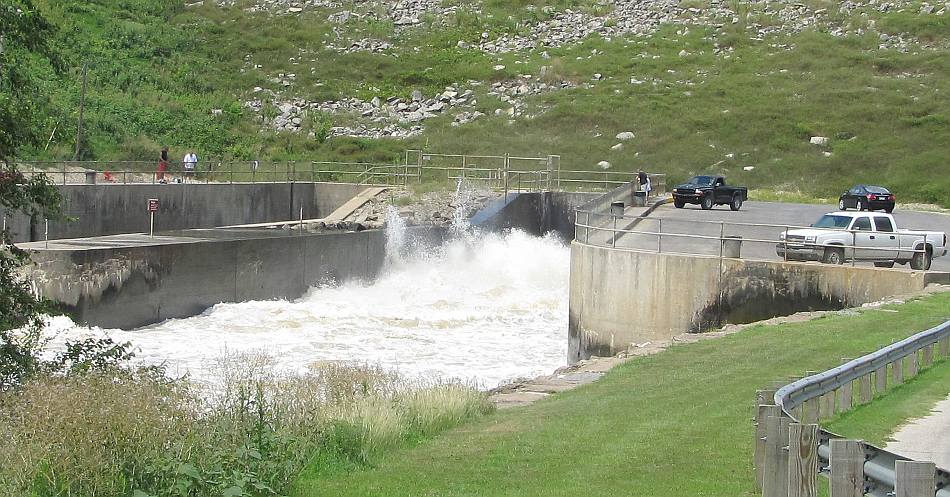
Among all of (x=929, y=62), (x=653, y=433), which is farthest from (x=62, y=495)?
(x=929, y=62)

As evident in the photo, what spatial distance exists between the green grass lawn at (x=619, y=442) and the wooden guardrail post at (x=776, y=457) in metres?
1.53

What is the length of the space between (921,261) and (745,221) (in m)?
18.4

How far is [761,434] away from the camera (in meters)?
10.9

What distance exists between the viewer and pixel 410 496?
39.6 feet

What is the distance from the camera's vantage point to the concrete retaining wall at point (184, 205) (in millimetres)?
46469

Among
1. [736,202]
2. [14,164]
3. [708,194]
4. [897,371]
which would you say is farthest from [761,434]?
[736,202]

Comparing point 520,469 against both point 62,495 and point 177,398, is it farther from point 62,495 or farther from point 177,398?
point 62,495

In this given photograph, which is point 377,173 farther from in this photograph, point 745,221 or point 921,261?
point 921,261

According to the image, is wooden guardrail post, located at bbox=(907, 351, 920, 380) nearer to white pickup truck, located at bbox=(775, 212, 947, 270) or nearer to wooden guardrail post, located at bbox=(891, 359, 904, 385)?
wooden guardrail post, located at bbox=(891, 359, 904, 385)

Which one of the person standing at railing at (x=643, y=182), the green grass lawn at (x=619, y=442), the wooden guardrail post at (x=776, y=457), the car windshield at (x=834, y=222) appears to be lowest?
the green grass lawn at (x=619, y=442)

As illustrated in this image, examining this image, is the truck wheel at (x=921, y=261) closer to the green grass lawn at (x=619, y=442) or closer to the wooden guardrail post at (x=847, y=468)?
the green grass lawn at (x=619, y=442)

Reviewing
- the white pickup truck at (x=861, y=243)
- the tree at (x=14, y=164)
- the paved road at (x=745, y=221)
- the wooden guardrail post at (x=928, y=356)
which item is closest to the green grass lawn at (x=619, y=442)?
the wooden guardrail post at (x=928, y=356)

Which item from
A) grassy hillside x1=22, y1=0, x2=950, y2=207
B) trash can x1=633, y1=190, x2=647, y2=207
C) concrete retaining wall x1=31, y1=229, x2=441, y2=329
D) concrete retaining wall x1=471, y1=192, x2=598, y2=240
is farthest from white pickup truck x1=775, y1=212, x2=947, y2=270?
grassy hillside x1=22, y1=0, x2=950, y2=207

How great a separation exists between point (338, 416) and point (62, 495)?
3699 mm
